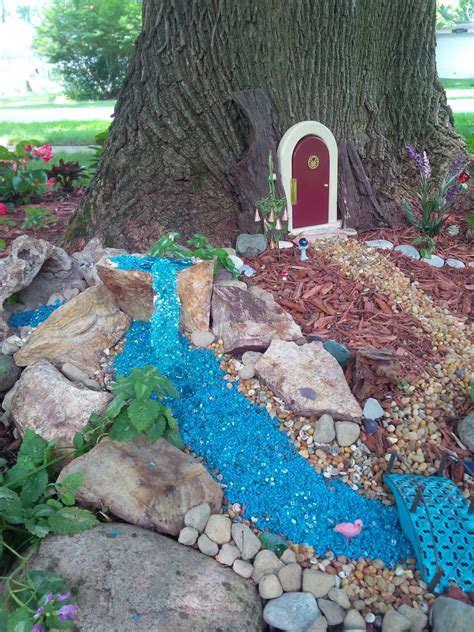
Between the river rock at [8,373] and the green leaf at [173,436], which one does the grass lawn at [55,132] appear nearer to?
the river rock at [8,373]

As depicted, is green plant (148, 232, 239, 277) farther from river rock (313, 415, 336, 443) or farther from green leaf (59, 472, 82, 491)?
green leaf (59, 472, 82, 491)

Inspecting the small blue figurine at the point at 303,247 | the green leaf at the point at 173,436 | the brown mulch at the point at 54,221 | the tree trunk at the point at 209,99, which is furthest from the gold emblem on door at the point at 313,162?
the green leaf at the point at 173,436

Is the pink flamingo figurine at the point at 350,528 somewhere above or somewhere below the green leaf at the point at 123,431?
below

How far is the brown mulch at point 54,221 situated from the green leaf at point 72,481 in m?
→ 2.24

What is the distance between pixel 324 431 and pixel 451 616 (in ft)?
2.43

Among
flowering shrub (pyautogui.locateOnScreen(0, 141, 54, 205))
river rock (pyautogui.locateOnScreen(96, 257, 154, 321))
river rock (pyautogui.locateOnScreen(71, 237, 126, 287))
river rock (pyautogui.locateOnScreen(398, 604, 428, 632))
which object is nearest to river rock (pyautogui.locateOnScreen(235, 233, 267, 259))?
river rock (pyautogui.locateOnScreen(71, 237, 126, 287))

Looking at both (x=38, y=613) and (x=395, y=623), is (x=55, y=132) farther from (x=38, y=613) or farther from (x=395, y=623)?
(x=395, y=623)

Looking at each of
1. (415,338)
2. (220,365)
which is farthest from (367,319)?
(220,365)

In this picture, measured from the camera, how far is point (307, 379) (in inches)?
88.3

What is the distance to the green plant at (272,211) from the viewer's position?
3.13 meters

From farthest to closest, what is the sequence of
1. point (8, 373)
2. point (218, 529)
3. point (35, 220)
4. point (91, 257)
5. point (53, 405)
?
point (35, 220)
point (91, 257)
point (8, 373)
point (53, 405)
point (218, 529)

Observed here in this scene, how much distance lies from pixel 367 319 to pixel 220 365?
81cm

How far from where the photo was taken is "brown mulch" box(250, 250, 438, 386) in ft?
8.38

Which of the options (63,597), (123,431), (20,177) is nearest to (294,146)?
(123,431)
